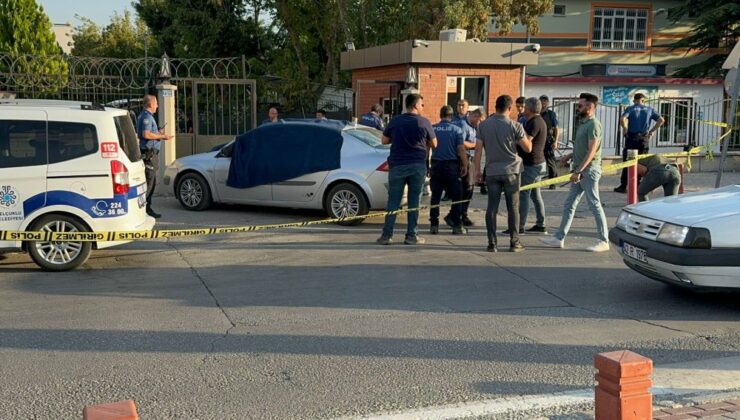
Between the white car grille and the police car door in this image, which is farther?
the police car door

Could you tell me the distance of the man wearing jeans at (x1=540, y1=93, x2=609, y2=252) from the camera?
31.7ft

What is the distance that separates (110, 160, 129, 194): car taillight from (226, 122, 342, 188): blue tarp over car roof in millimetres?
3804

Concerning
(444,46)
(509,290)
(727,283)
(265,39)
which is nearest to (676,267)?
(727,283)

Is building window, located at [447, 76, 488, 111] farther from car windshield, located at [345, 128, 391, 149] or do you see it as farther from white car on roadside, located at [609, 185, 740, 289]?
white car on roadside, located at [609, 185, 740, 289]

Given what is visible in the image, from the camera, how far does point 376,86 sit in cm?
1900

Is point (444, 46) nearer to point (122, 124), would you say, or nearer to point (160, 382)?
point (122, 124)

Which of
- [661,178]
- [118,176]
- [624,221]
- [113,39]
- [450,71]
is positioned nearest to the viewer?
[624,221]

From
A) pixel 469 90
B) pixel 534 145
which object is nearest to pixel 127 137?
pixel 534 145

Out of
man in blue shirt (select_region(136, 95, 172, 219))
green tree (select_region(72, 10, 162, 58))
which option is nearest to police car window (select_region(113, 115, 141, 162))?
man in blue shirt (select_region(136, 95, 172, 219))

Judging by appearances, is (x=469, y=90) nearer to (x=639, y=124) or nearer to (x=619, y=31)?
(x=639, y=124)

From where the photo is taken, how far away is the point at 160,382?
5230 millimetres

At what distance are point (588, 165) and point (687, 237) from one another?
9.83 ft

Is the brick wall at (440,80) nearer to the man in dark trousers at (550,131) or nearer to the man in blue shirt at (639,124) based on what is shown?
the man in dark trousers at (550,131)

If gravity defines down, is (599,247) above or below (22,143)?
below
